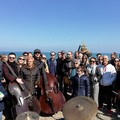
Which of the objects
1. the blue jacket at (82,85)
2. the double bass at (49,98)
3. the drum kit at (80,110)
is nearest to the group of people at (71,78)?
the blue jacket at (82,85)

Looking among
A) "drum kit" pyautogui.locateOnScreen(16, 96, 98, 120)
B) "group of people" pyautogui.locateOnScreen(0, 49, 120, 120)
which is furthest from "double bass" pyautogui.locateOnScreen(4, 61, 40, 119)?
"drum kit" pyautogui.locateOnScreen(16, 96, 98, 120)

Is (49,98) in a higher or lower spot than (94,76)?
lower

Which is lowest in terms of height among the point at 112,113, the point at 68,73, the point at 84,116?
the point at 112,113

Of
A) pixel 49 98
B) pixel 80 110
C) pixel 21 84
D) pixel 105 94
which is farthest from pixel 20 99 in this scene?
pixel 105 94

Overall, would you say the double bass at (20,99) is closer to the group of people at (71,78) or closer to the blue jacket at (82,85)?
the group of people at (71,78)

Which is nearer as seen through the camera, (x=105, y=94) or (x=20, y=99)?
(x=20, y=99)

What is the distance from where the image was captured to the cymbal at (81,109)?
5.01 meters

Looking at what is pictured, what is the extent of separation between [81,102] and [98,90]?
6.50ft

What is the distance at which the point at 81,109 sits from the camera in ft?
16.5

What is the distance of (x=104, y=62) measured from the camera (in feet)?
21.9

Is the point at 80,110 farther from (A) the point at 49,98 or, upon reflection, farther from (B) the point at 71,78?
(B) the point at 71,78

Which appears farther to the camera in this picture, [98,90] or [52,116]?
[98,90]

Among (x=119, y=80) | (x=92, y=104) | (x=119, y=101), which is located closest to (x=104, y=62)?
(x=119, y=80)

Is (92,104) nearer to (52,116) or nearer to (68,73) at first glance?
(52,116)
